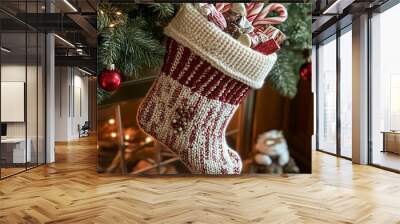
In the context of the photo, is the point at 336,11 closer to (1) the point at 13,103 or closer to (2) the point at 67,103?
(1) the point at 13,103

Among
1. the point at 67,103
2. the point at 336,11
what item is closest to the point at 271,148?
the point at 336,11

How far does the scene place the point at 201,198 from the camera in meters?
4.06

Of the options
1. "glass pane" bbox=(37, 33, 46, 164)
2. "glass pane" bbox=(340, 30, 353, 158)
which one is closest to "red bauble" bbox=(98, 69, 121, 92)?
Result: "glass pane" bbox=(37, 33, 46, 164)

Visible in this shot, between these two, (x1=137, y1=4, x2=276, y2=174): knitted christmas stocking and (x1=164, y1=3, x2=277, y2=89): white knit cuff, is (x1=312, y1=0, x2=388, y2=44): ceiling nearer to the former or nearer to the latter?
(x1=164, y1=3, x2=277, y2=89): white knit cuff

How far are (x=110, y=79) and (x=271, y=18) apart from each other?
2121 mm

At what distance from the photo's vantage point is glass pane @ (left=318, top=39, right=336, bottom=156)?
27.9 ft

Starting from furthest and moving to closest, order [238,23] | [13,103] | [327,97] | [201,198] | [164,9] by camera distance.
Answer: [327,97] → [13,103] → [164,9] → [238,23] → [201,198]

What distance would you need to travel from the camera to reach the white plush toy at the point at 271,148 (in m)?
5.11

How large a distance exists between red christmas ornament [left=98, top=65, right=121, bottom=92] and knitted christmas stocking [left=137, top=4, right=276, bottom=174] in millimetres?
439

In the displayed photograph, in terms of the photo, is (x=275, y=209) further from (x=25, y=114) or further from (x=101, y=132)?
(x=25, y=114)

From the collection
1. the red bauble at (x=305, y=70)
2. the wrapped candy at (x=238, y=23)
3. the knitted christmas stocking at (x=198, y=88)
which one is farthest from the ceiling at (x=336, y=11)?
the knitted christmas stocking at (x=198, y=88)

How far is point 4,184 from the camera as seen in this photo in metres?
4.96

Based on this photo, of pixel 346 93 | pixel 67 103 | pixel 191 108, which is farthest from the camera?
pixel 67 103

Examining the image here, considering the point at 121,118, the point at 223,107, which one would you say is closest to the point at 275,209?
the point at 223,107
